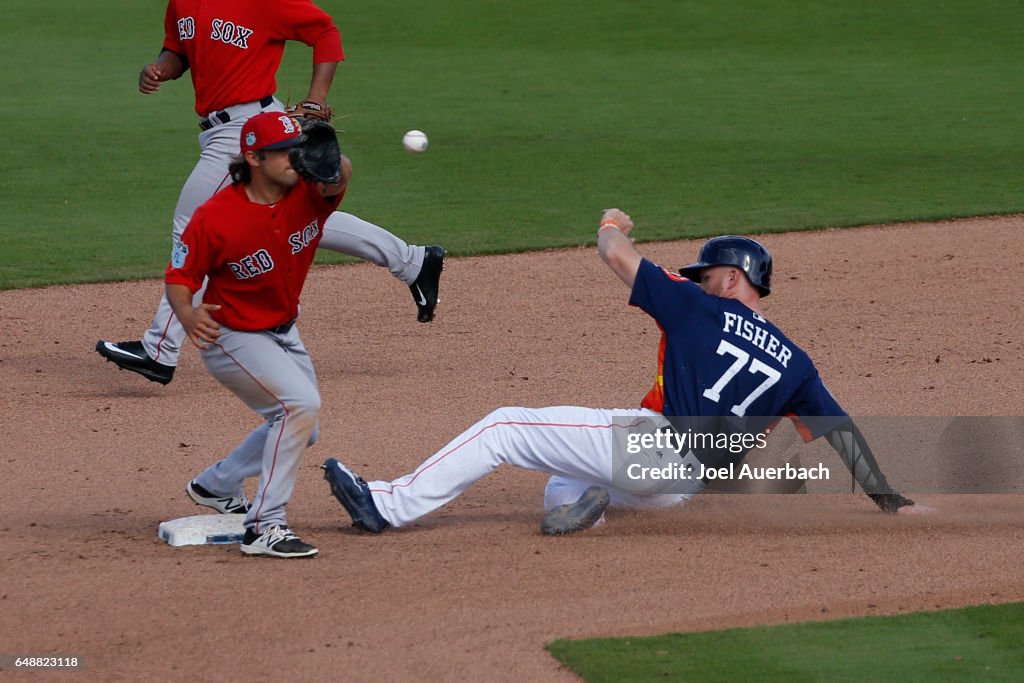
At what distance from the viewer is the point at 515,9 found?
25.8 metres

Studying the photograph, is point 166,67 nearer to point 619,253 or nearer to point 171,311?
point 171,311

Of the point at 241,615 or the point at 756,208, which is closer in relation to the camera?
the point at 241,615

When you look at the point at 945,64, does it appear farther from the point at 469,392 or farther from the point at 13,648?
the point at 13,648

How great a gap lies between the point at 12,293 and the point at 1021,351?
21.6 feet

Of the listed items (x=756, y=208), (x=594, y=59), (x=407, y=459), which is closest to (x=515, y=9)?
(x=594, y=59)

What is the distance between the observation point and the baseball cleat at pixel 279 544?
5234 mm

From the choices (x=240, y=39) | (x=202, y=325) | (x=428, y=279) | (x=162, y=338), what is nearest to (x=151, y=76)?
(x=240, y=39)

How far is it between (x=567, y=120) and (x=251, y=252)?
12.5 metres

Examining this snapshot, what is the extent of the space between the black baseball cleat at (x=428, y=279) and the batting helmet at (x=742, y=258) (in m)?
2.56

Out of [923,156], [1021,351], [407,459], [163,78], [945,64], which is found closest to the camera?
[407,459]

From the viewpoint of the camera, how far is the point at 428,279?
7.83 meters

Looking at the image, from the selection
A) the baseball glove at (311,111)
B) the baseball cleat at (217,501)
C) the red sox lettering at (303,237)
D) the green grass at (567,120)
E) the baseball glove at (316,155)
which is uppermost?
the green grass at (567,120)

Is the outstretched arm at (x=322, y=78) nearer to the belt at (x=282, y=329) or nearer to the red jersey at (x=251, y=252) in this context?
the red jersey at (x=251, y=252)

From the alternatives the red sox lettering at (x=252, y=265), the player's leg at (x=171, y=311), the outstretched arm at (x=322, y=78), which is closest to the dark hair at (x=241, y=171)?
the red sox lettering at (x=252, y=265)
